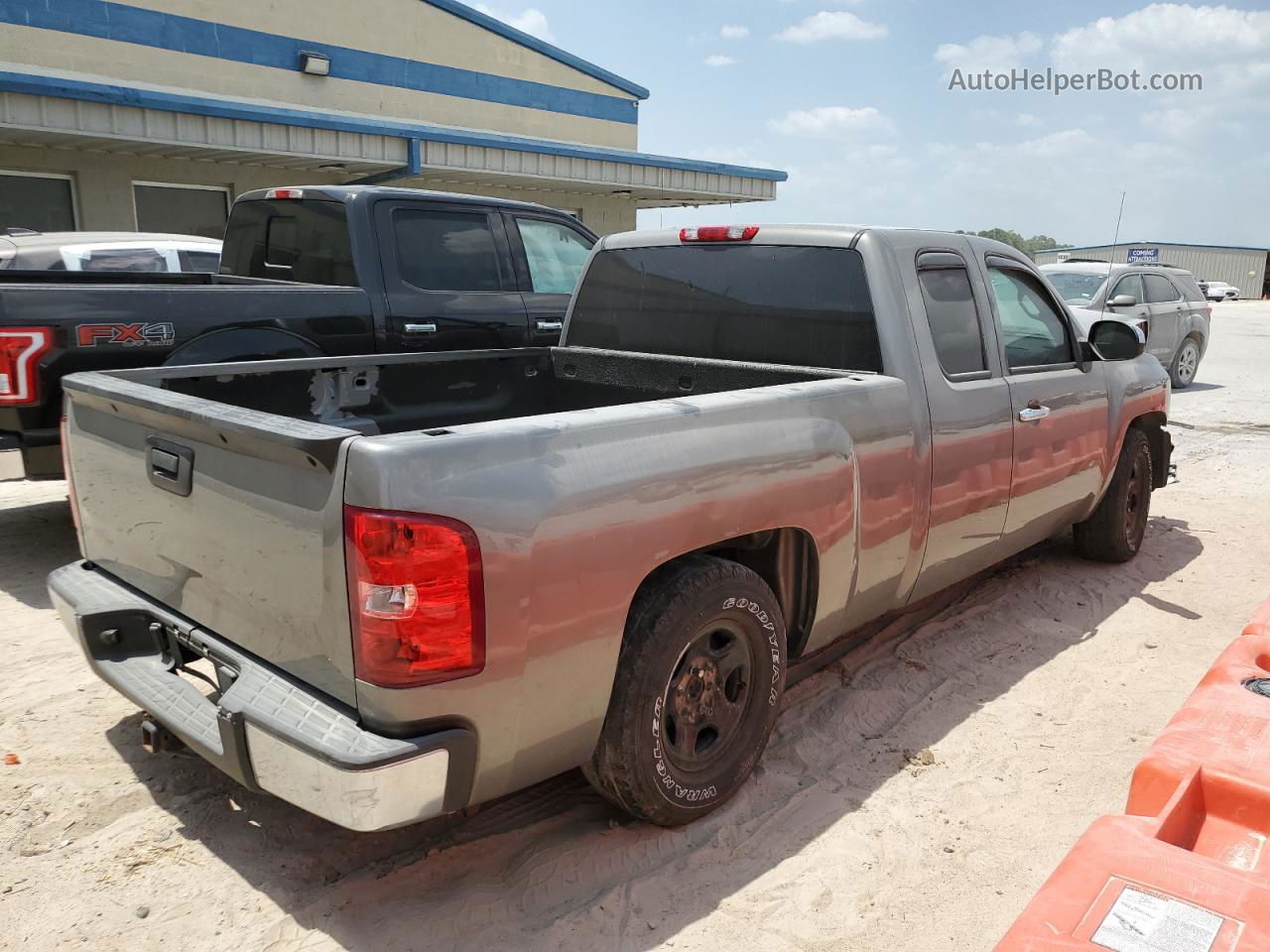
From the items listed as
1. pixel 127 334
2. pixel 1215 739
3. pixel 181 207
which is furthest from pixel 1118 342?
pixel 181 207

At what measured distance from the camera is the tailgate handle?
2816 millimetres

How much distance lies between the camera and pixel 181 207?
13.9 meters

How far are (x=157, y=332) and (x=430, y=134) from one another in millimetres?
9788

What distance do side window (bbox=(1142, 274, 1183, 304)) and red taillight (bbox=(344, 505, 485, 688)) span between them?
539 inches

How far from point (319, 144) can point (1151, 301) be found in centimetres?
1114

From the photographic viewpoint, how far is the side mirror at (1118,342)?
504 cm

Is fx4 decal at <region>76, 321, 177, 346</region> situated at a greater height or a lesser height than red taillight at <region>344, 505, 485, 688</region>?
greater

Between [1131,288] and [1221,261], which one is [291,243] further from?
[1221,261]

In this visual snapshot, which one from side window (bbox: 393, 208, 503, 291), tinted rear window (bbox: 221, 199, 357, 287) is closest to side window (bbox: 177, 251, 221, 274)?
tinted rear window (bbox: 221, 199, 357, 287)

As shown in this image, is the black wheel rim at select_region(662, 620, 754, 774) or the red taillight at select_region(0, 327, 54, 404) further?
the red taillight at select_region(0, 327, 54, 404)

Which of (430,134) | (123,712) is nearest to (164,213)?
(430,134)

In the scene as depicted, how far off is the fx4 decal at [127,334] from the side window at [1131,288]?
1162 cm

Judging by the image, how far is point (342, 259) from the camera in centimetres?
638

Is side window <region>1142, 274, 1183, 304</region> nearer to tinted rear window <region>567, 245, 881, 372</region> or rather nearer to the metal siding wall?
tinted rear window <region>567, 245, 881, 372</region>
